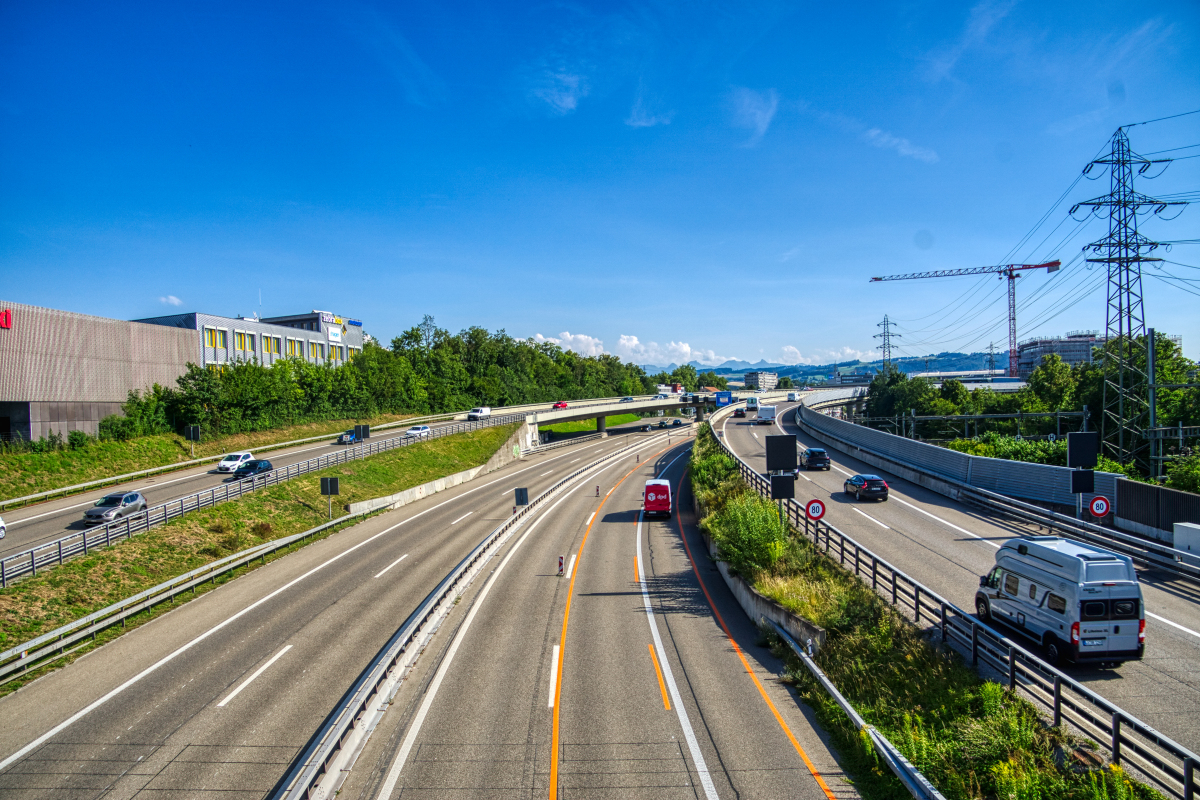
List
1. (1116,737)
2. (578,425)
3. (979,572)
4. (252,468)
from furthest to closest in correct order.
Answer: (578,425)
(252,468)
(979,572)
(1116,737)

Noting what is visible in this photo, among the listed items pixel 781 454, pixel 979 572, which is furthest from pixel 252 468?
pixel 979 572

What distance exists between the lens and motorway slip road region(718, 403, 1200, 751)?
1052cm

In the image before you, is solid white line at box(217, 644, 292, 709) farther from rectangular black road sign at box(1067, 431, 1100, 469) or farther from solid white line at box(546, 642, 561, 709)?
rectangular black road sign at box(1067, 431, 1100, 469)

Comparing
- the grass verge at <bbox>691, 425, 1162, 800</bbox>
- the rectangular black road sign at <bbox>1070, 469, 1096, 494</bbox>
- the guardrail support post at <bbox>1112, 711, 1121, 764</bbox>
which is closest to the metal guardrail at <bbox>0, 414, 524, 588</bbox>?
the grass verge at <bbox>691, 425, 1162, 800</bbox>

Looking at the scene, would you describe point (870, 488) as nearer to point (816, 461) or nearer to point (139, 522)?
point (816, 461)

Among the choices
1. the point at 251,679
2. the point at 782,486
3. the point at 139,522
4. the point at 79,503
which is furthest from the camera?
the point at 79,503

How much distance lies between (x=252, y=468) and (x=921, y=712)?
1656 inches

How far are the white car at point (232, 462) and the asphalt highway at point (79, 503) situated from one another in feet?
1.53

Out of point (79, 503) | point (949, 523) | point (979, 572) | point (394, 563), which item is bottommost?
point (394, 563)

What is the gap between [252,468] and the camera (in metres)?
39.8

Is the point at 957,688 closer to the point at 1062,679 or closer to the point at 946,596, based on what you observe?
the point at 1062,679

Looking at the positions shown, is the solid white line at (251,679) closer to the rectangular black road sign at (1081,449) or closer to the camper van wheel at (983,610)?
the camper van wheel at (983,610)

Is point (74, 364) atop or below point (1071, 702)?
atop

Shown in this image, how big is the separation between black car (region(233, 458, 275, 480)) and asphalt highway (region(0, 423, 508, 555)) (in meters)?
1.06
